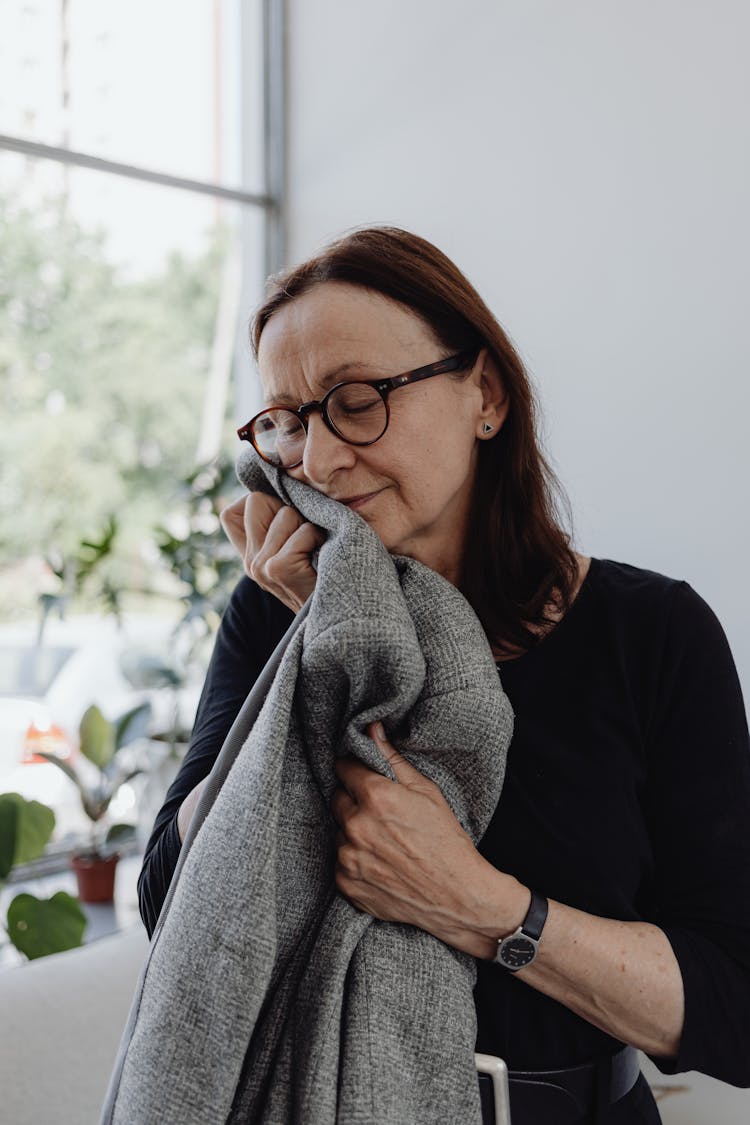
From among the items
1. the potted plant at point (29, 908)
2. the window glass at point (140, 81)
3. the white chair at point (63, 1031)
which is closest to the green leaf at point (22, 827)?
the potted plant at point (29, 908)

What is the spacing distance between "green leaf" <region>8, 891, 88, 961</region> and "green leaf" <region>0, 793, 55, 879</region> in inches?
3.2

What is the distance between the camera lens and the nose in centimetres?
98

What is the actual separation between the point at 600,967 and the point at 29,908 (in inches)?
52.9

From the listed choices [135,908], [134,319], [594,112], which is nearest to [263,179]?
[134,319]

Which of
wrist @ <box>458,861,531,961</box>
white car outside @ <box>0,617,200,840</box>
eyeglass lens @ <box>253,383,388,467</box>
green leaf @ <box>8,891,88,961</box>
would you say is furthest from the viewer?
white car outside @ <box>0,617,200,840</box>

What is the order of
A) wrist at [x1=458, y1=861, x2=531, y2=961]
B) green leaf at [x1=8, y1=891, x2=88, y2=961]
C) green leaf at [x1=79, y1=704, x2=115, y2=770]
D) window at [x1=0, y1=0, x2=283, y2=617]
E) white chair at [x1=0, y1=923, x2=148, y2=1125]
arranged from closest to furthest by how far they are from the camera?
wrist at [x1=458, y1=861, x2=531, y2=961]
white chair at [x1=0, y1=923, x2=148, y2=1125]
green leaf at [x1=8, y1=891, x2=88, y2=961]
green leaf at [x1=79, y1=704, x2=115, y2=770]
window at [x1=0, y1=0, x2=283, y2=617]

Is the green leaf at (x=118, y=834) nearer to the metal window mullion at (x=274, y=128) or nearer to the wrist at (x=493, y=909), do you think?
the metal window mullion at (x=274, y=128)

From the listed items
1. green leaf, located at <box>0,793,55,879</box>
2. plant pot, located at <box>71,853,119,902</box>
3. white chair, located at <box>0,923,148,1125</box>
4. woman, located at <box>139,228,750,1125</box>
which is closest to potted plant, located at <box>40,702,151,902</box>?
plant pot, located at <box>71,853,119,902</box>

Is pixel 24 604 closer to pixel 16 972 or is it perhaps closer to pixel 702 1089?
pixel 16 972

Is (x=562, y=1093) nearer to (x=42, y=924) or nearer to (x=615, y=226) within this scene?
(x=42, y=924)

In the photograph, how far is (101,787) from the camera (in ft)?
8.39

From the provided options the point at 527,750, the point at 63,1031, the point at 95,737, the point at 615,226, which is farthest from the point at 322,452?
the point at 95,737

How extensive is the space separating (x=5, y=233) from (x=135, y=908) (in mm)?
1863

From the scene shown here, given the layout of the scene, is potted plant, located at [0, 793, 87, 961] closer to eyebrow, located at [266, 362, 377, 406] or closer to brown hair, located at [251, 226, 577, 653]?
brown hair, located at [251, 226, 577, 653]
